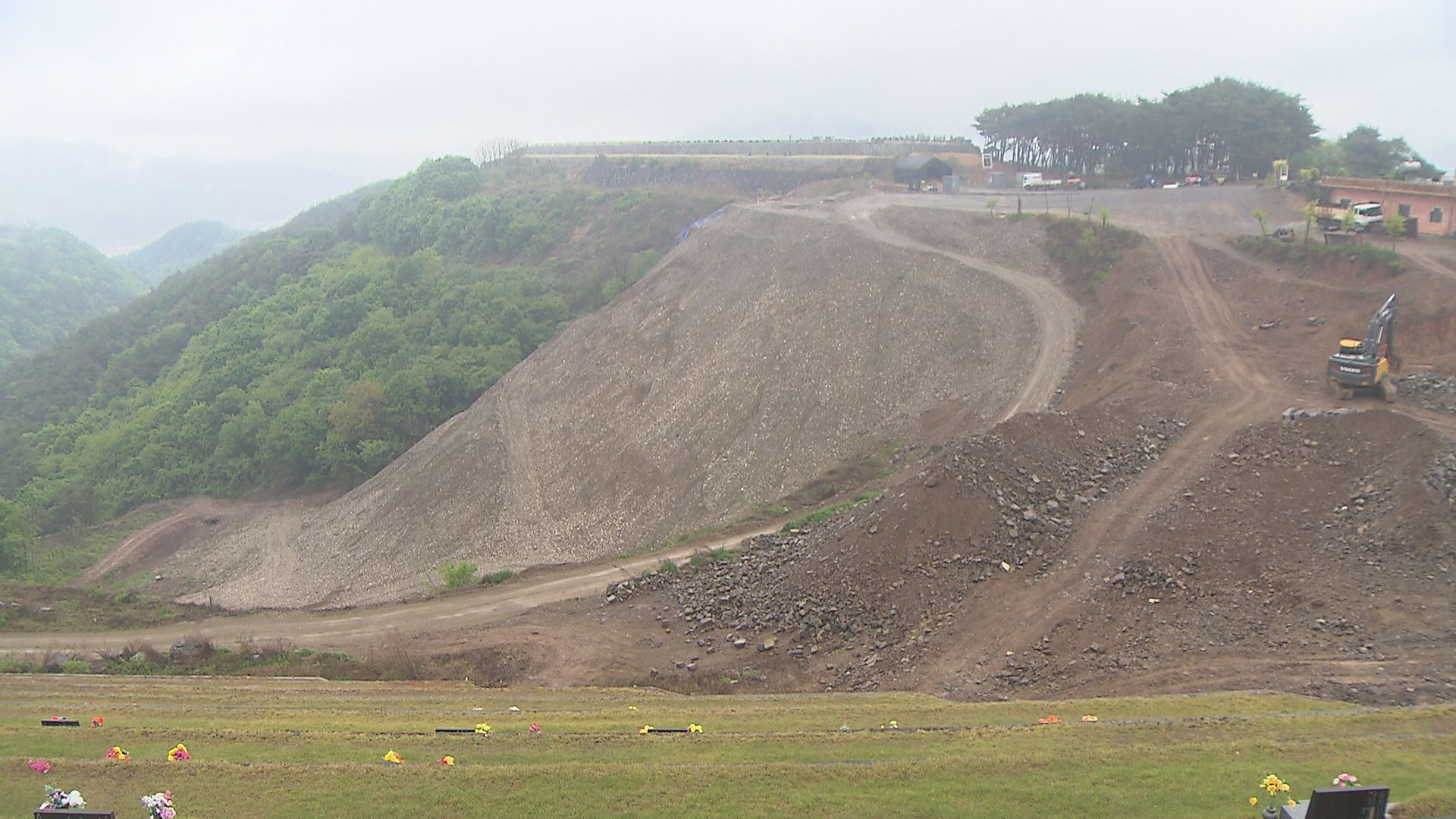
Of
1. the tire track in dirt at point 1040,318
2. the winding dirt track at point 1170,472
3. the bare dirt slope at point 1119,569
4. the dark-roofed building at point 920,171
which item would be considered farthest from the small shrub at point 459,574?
the dark-roofed building at point 920,171

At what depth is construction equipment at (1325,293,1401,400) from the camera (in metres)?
25.1

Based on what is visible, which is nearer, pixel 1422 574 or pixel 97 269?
pixel 1422 574

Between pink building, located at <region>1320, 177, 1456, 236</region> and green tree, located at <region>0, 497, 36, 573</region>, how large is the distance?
5522cm

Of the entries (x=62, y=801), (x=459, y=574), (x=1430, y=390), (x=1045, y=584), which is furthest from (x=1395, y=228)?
(x=62, y=801)

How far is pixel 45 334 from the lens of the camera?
373 ft

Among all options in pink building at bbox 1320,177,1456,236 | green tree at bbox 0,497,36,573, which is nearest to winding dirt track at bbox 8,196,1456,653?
pink building at bbox 1320,177,1456,236

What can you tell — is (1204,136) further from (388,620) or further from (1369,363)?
(388,620)

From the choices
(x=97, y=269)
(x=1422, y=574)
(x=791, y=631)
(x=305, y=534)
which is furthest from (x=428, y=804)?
(x=97, y=269)

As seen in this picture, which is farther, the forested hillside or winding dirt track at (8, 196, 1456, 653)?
the forested hillside

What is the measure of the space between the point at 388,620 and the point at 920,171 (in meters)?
45.0

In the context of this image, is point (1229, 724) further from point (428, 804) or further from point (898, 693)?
point (428, 804)

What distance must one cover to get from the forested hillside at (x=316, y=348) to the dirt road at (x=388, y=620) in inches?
747

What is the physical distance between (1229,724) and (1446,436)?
12351 millimetres

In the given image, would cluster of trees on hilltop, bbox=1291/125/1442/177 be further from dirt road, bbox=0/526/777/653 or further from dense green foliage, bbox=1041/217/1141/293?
dirt road, bbox=0/526/777/653
